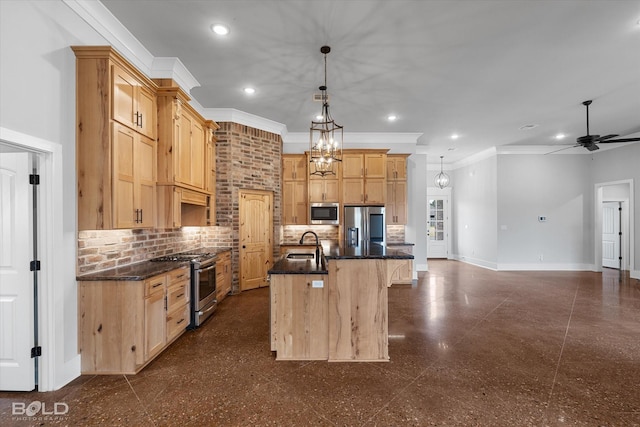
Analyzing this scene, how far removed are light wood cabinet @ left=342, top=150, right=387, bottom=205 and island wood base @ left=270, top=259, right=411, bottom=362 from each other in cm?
321

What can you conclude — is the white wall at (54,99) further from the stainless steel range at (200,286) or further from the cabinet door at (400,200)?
the cabinet door at (400,200)

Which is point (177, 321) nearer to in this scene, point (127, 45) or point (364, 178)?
point (127, 45)

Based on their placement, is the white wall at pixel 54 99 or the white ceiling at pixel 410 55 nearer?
the white wall at pixel 54 99

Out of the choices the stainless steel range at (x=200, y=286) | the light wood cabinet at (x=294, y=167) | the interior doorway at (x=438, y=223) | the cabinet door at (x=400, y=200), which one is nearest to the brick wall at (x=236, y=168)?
the light wood cabinet at (x=294, y=167)

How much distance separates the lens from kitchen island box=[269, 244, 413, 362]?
2.78 m

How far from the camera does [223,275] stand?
468 centimetres

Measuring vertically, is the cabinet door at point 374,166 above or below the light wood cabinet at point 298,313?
above

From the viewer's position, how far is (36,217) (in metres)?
2.26

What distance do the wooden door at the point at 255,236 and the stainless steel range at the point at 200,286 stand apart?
1.27m

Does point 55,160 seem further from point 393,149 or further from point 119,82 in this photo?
point 393,149

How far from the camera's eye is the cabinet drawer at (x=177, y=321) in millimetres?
3047

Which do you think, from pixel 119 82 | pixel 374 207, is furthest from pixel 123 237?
pixel 374 207

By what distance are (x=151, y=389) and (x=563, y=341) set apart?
14.3 ft

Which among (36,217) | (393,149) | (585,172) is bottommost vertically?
(36,217)
